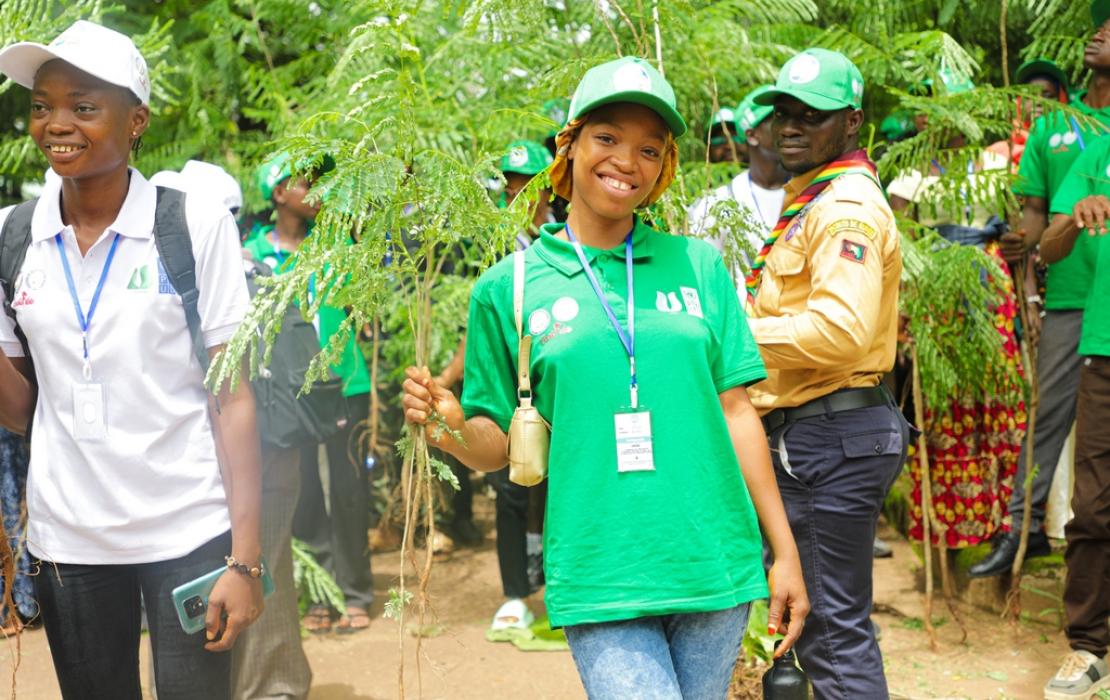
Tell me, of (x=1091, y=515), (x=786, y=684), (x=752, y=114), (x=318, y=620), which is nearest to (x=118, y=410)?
(x=786, y=684)

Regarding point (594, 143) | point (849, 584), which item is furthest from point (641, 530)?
point (849, 584)

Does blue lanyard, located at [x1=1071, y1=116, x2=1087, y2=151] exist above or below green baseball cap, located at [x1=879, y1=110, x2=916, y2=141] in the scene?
below

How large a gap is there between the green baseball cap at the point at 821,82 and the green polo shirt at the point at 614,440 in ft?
4.07

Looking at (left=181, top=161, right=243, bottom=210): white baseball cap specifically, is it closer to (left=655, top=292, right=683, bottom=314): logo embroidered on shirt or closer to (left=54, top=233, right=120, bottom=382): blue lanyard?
(left=54, top=233, right=120, bottom=382): blue lanyard

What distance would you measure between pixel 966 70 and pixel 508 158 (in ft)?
7.09

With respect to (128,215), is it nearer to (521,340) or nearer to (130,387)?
(130,387)

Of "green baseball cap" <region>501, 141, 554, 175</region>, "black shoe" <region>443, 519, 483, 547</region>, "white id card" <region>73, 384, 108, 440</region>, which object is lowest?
"black shoe" <region>443, 519, 483, 547</region>

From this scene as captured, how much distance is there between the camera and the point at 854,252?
3496 millimetres

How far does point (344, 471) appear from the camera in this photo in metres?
6.63

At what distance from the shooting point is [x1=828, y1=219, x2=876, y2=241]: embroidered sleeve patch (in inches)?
139

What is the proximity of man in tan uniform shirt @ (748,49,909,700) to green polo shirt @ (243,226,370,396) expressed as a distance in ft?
8.02

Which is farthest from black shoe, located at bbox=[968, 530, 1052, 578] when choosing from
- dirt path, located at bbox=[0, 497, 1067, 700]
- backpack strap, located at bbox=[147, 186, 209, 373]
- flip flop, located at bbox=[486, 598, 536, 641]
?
backpack strap, located at bbox=[147, 186, 209, 373]

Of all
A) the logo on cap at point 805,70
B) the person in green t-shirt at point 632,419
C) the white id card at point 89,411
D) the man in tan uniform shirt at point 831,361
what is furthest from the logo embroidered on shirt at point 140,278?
the logo on cap at point 805,70

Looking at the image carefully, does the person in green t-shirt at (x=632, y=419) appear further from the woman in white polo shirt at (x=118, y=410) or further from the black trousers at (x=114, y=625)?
the black trousers at (x=114, y=625)
